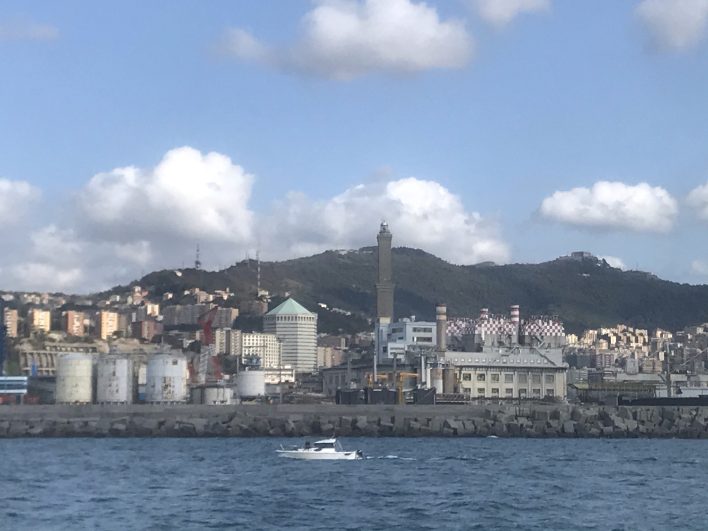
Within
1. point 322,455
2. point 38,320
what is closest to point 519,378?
point 38,320

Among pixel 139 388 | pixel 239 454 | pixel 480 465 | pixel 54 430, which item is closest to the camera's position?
pixel 480 465

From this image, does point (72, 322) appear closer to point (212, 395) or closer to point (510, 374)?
point (212, 395)

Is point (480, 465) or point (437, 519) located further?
point (480, 465)

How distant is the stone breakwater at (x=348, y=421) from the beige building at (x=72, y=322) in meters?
80.7

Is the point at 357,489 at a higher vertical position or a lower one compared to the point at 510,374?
lower

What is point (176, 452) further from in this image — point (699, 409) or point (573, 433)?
point (699, 409)

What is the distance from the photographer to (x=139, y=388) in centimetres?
14738

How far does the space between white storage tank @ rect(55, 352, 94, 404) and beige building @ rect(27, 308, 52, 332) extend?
46.2 m

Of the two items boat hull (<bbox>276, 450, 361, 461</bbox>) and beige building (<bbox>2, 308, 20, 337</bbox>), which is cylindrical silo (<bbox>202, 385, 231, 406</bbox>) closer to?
beige building (<bbox>2, 308, 20, 337</bbox>)

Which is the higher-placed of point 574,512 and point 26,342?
point 26,342

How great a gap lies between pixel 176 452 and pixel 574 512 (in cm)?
3359

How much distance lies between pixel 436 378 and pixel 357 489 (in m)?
92.8

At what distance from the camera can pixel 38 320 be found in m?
182

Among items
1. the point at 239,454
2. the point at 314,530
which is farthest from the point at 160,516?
the point at 239,454
